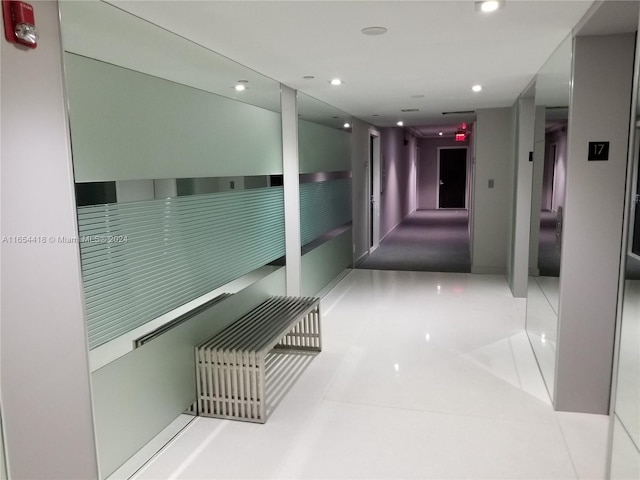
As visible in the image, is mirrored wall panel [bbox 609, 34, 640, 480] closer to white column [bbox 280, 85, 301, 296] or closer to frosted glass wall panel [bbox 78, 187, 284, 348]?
frosted glass wall panel [bbox 78, 187, 284, 348]

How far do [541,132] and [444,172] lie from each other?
13.4 metres

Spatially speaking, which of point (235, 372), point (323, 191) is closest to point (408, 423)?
point (235, 372)

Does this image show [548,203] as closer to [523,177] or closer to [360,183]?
[523,177]

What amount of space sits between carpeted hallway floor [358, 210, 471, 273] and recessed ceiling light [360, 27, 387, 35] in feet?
17.4

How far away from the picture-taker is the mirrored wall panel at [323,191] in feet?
18.6

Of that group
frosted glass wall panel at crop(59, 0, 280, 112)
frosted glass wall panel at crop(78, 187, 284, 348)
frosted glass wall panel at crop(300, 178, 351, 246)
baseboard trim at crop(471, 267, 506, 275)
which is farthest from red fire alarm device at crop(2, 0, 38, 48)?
baseboard trim at crop(471, 267, 506, 275)

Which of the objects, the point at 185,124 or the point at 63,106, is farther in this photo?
the point at 185,124

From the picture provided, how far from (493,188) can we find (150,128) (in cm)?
563

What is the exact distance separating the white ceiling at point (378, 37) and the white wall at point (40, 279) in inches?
29.4

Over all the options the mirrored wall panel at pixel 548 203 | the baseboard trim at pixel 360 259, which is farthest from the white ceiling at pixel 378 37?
the baseboard trim at pixel 360 259

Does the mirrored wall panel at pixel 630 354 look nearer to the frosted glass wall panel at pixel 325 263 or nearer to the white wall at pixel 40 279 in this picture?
the white wall at pixel 40 279

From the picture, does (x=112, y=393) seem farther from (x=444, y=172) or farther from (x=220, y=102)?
(x=444, y=172)

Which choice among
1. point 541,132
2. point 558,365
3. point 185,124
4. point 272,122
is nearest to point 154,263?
point 185,124

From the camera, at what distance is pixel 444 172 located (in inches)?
677
